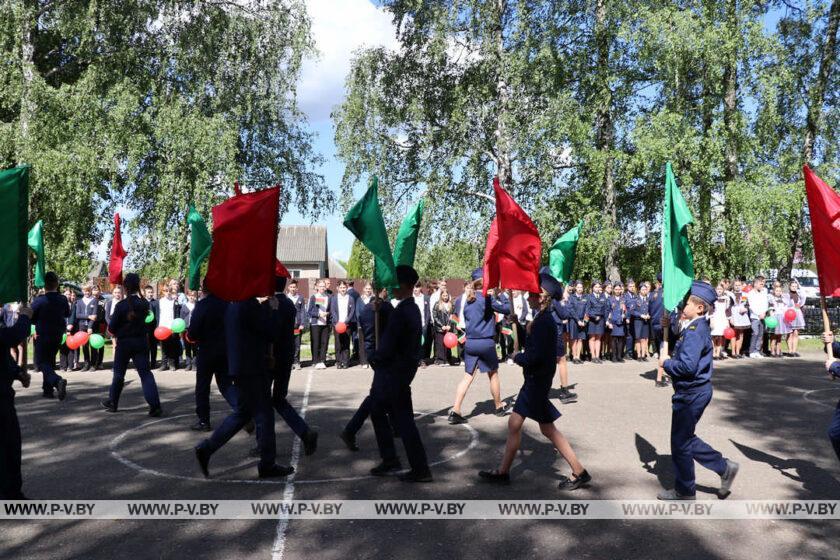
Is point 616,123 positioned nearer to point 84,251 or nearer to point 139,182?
point 139,182

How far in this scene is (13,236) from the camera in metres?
5.95

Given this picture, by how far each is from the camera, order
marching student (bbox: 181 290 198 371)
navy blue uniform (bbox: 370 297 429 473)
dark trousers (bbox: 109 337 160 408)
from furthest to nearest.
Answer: marching student (bbox: 181 290 198 371)
dark trousers (bbox: 109 337 160 408)
navy blue uniform (bbox: 370 297 429 473)

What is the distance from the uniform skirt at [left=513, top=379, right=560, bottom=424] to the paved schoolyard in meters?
0.66

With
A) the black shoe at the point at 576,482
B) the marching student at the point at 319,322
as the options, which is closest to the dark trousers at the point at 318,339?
the marching student at the point at 319,322

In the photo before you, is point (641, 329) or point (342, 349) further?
point (641, 329)

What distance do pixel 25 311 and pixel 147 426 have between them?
376 centimetres

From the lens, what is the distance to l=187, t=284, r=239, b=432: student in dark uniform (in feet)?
28.2

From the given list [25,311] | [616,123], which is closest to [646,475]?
[25,311]

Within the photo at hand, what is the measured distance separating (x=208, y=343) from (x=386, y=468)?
128 inches

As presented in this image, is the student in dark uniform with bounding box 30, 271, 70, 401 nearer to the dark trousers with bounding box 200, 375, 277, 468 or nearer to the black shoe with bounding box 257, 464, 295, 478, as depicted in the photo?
the dark trousers with bounding box 200, 375, 277, 468

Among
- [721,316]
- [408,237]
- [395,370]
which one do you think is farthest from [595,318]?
[395,370]

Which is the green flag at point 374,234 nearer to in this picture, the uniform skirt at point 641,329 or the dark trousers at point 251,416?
the dark trousers at point 251,416

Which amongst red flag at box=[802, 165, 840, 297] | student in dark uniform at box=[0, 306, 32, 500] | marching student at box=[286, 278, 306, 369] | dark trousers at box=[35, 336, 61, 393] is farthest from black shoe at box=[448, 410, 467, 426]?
marching student at box=[286, 278, 306, 369]

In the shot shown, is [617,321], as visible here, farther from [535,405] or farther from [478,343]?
[535,405]
